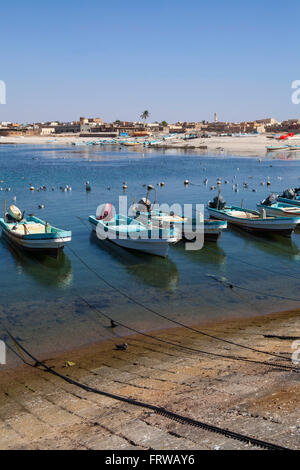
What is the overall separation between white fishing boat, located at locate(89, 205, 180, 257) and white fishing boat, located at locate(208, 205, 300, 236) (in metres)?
7.53

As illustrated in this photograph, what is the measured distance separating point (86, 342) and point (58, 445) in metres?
5.88

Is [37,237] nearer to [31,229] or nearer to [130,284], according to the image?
[31,229]

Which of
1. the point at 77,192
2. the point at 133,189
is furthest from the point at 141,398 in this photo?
the point at 133,189

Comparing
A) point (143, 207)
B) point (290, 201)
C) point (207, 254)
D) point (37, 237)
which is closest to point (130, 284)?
point (37, 237)

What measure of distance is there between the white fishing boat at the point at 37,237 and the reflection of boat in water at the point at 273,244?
1223cm

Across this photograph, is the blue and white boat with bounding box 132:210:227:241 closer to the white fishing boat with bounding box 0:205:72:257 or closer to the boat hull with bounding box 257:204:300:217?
the white fishing boat with bounding box 0:205:72:257

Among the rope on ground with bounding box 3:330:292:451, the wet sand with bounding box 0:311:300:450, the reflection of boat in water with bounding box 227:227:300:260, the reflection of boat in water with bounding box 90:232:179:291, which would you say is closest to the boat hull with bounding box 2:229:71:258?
the reflection of boat in water with bounding box 90:232:179:291

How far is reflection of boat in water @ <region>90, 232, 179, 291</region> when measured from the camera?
794 inches

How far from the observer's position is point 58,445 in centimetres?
790

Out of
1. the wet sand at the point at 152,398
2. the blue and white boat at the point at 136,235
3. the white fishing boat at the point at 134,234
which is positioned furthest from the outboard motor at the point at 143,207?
the wet sand at the point at 152,398

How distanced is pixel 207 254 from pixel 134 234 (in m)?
4.63

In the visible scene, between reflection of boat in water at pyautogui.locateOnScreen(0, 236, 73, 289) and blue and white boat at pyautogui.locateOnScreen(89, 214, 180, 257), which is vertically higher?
blue and white boat at pyautogui.locateOnScreen(89, 214, 180, 257)

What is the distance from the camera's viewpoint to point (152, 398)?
954 centimetres
